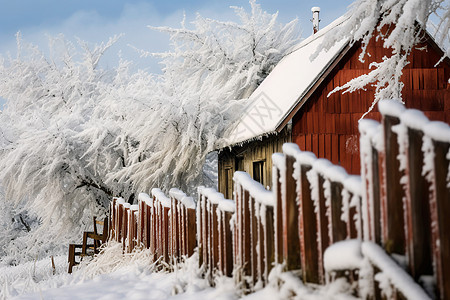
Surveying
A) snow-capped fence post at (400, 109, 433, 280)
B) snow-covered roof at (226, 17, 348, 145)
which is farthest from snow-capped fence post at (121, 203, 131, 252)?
snow-capped fence post at (400, 109, 433, 280)

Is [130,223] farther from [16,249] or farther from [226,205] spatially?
[16,249]

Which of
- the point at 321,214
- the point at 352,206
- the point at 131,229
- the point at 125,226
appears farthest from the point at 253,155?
the point at 352,206

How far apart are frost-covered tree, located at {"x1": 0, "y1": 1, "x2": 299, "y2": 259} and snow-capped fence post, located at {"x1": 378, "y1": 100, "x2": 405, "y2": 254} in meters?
10.0

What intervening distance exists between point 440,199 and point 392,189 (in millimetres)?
275

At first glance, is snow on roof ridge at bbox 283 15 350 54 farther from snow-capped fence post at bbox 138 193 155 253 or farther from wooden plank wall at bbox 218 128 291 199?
snow-capped fence post at bbox 138 193 155 253

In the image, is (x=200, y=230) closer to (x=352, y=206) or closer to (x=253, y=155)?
(x=352, y=206)

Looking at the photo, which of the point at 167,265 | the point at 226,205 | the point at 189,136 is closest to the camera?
the point at 226,205

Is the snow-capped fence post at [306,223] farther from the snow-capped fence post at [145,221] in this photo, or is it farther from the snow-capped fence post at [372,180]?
the snow-capped fence post at [145,221]

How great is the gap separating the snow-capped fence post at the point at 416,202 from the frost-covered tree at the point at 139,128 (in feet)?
33.3

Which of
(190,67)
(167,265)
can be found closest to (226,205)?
(167,265)

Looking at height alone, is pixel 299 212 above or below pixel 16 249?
above

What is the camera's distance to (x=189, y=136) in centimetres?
1232

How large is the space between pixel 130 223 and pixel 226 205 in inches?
147

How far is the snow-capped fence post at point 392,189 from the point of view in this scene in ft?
7.55
